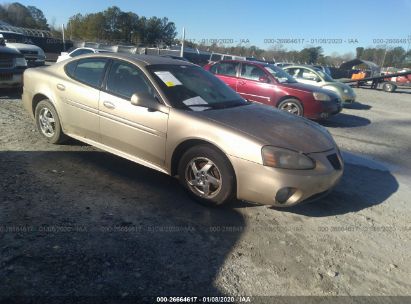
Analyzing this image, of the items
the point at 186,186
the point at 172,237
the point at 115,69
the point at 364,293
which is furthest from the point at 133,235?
the point at 115,69

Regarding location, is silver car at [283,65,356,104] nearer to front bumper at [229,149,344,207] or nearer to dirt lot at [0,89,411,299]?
dirt lot at [0,89,411,299]

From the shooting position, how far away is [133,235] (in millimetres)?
3209

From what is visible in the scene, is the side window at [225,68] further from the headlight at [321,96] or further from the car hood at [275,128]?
the car hood at [275,128]

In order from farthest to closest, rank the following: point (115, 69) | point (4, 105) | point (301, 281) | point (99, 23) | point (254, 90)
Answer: point (99, 23) < point (254, 90) < point (4, 105) < point (115, 69) < point (301, 281)

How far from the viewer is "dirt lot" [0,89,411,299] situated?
8.69ft

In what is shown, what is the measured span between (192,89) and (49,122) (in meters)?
2.37

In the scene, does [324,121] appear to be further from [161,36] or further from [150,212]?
[161,36]

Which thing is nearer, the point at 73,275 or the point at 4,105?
the point at 73,275

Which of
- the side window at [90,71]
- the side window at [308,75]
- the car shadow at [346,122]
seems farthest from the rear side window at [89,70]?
the side window at [308,75]

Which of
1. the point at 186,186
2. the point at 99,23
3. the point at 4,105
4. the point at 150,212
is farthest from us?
the point at 99,23

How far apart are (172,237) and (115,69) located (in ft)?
7.90

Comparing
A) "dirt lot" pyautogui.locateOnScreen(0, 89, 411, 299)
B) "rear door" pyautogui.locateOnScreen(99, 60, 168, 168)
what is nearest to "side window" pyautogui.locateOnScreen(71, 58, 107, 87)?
"rear door" pyautogui.locateOnScreen(99, 60, 168, 168)

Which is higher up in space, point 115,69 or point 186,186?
point 115,69

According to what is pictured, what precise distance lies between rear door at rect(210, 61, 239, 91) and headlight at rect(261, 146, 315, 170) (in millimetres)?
6420
